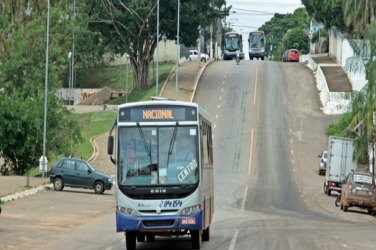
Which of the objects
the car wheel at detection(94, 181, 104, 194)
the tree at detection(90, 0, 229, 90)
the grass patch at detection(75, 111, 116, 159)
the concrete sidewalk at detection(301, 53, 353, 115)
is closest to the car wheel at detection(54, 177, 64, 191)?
the car wheel at detection(94, 181, 104, 194)

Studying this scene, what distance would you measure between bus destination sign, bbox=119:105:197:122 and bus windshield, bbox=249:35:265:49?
104 m

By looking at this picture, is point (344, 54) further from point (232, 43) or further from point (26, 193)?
point (26, 193)

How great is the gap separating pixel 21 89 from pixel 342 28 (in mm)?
45963

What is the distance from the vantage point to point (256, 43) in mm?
126938

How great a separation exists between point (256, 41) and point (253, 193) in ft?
256

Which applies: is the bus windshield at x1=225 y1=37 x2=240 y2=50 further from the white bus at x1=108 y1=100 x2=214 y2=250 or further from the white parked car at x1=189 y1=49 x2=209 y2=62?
the white bus at x1=108 y1=100 x2=214 y2=250

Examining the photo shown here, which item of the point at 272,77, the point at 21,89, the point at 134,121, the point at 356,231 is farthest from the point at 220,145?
the point at 134,121

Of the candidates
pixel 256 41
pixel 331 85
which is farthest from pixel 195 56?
pixel 331 85

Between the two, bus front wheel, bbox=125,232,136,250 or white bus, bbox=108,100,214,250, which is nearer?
white bus, bbox=108,100,214,250

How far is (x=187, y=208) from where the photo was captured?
21078mm

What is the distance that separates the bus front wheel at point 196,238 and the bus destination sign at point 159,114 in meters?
2.61

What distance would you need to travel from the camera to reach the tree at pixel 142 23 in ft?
283

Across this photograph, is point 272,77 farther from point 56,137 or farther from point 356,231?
point 356,231

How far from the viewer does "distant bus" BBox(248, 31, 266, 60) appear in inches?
4938
